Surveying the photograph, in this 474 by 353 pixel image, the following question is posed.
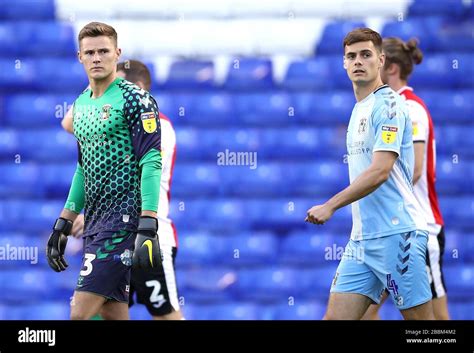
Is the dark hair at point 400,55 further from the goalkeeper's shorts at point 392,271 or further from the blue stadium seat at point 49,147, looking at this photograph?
the blue stadium seat at point 49,147

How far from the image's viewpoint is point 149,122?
4.82 meters

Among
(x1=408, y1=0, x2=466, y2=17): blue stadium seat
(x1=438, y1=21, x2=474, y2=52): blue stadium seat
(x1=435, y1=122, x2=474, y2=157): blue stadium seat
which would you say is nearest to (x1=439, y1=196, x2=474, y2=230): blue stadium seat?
(x1=435, y1=122, x2=474, y2=157): blue stadium seat

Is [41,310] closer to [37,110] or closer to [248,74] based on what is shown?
[37,110]

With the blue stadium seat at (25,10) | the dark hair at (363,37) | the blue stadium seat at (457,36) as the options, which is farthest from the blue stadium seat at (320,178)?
the dark hair at (363,37)

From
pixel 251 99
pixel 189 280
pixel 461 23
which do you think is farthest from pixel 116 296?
pixel 461 23

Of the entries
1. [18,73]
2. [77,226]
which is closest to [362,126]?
[77,226]

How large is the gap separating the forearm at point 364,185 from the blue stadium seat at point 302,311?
2238mm

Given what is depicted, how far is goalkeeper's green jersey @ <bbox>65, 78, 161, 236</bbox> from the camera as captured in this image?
4809 millimetres

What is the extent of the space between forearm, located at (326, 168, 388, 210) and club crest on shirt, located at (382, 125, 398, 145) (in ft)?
0.48

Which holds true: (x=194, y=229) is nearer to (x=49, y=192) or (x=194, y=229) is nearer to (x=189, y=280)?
(x=189, y=280)

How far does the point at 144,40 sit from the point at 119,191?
240 cm

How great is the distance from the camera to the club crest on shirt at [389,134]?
4.85 metres

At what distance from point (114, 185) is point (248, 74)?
245 centimetres

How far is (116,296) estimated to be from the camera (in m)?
4.86
